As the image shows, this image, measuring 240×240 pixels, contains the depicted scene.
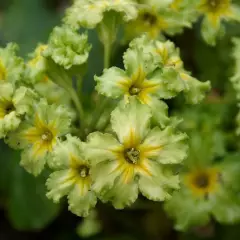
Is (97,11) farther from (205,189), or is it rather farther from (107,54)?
(205,189)

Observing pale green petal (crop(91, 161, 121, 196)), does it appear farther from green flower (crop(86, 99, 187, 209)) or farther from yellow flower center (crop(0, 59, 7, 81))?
yellow flower center (crop(0, 59, 7, 81))

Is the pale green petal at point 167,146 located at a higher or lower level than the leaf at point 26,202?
higher

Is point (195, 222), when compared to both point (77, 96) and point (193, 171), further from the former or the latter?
point (77, 96)

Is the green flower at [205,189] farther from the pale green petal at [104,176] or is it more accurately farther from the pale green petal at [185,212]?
the pale green petal at [104,176]

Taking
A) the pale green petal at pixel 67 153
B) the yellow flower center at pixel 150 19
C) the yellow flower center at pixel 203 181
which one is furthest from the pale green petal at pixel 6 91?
the yellow flower center at pixel 203 181

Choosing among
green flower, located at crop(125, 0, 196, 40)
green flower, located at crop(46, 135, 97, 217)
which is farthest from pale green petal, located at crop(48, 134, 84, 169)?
green flower, located at crop(125, 0, 196, 40)

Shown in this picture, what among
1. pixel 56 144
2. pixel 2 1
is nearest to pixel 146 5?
pixel 56 144

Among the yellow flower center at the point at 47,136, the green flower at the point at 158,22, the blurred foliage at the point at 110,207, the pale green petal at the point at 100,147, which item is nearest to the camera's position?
the pale green petal at the point at 100,147
